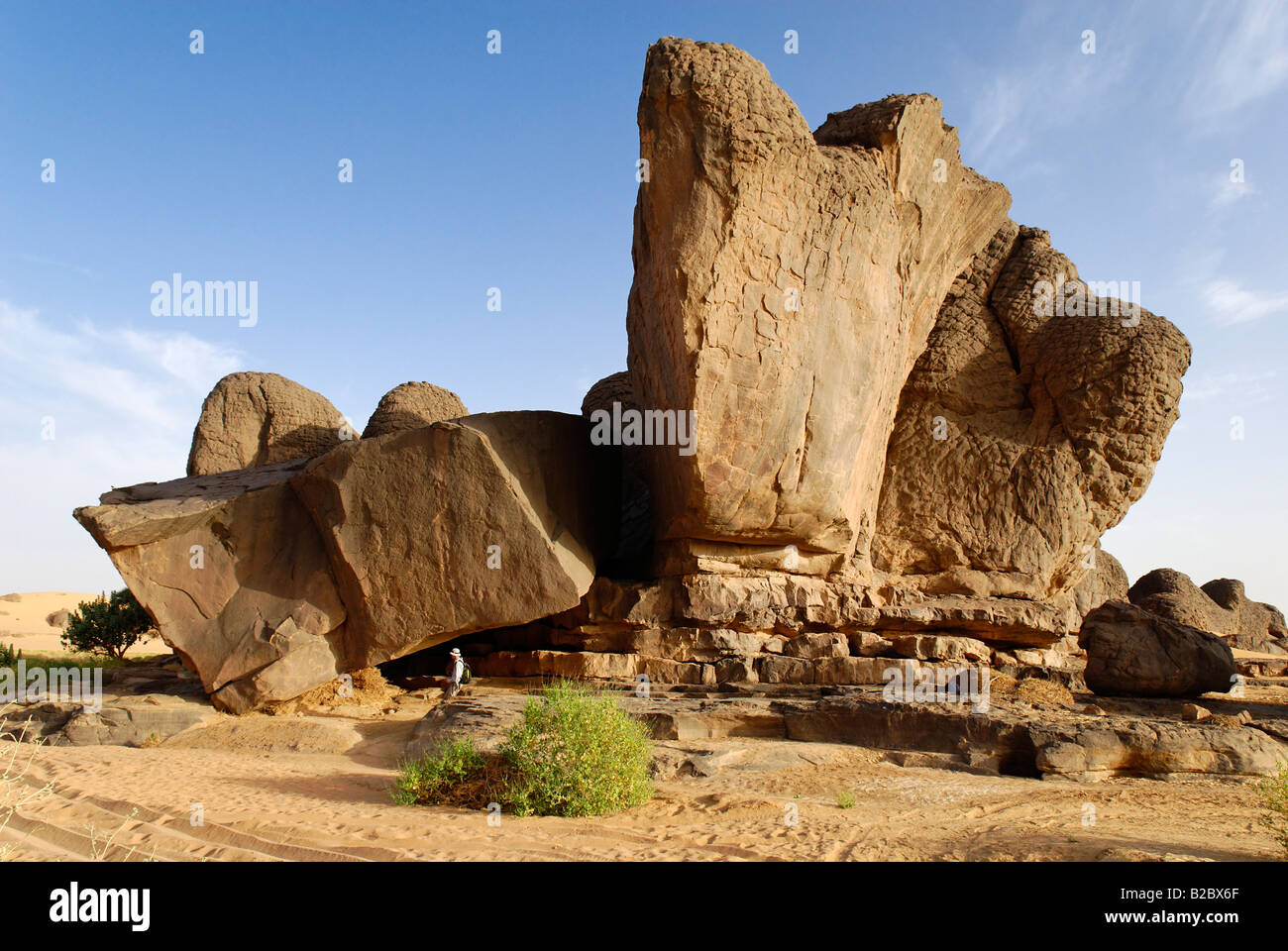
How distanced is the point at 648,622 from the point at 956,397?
24.5 feet

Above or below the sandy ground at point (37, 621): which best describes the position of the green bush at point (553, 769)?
above

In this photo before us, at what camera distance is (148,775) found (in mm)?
8148

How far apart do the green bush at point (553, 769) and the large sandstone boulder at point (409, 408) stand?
942 centimetres

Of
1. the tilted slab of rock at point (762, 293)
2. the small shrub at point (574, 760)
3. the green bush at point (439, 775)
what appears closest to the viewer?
the small shrub at point (574, 760)

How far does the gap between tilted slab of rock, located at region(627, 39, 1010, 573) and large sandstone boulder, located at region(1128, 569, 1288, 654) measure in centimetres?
1514

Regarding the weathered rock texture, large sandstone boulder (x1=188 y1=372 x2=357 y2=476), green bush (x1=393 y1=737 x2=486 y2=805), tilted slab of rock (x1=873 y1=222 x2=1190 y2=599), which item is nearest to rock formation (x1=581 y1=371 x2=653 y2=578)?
the weathered rock texture

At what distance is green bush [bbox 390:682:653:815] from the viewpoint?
257 inches

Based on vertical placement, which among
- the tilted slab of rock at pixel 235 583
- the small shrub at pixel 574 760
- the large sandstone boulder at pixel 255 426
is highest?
the large sandstone boulder at pixel 255 426

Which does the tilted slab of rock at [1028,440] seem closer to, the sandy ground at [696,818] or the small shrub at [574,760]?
the sandy ground at [696,818]

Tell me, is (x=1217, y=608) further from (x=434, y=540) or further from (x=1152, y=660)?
(x=434, y=540)

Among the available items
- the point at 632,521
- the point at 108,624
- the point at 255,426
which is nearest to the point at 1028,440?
the point at 632,521

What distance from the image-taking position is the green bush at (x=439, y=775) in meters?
7.02

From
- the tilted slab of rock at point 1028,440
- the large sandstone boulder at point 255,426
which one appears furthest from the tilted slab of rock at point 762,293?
the large sandstone boulder at point 255,426

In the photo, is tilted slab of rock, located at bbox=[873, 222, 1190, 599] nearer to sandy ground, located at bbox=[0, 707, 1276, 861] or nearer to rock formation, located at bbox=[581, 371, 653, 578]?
rock formation, located at bbox=[581, 371, 653, 578]
